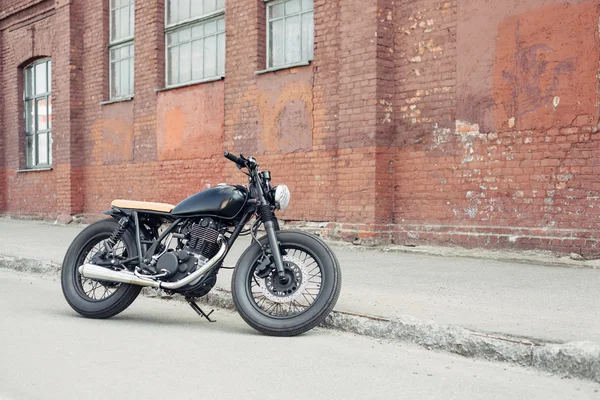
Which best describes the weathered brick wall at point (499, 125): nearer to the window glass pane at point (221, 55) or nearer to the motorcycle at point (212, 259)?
the window glass pane at point (221, 55)

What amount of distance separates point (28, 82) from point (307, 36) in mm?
9365

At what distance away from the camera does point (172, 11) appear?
12.9 m

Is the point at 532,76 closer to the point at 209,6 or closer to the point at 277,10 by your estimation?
the point at 277,10

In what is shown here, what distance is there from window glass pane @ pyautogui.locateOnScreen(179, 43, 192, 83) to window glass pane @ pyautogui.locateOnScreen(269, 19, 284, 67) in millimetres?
2179

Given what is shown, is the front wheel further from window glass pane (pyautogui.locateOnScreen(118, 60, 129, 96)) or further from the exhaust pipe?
window glass pane (pyautogui.locateOnScreen(118, 60, 129, 96))

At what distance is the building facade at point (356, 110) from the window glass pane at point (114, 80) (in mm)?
57

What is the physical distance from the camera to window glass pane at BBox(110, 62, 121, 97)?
564 inches

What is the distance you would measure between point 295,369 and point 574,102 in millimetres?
5163

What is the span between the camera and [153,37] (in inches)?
514

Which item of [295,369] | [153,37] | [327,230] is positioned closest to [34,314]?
[295,369]

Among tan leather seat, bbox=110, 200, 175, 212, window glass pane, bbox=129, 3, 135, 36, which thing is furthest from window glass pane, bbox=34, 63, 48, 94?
tan leather seat, bbox=110, 200, 175, 212

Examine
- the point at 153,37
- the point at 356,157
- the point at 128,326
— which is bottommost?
the point at 128,326

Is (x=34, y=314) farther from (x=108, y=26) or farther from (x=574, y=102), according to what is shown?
(x=108, y=26)

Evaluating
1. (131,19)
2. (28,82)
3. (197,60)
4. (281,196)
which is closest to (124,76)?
(131,19)
